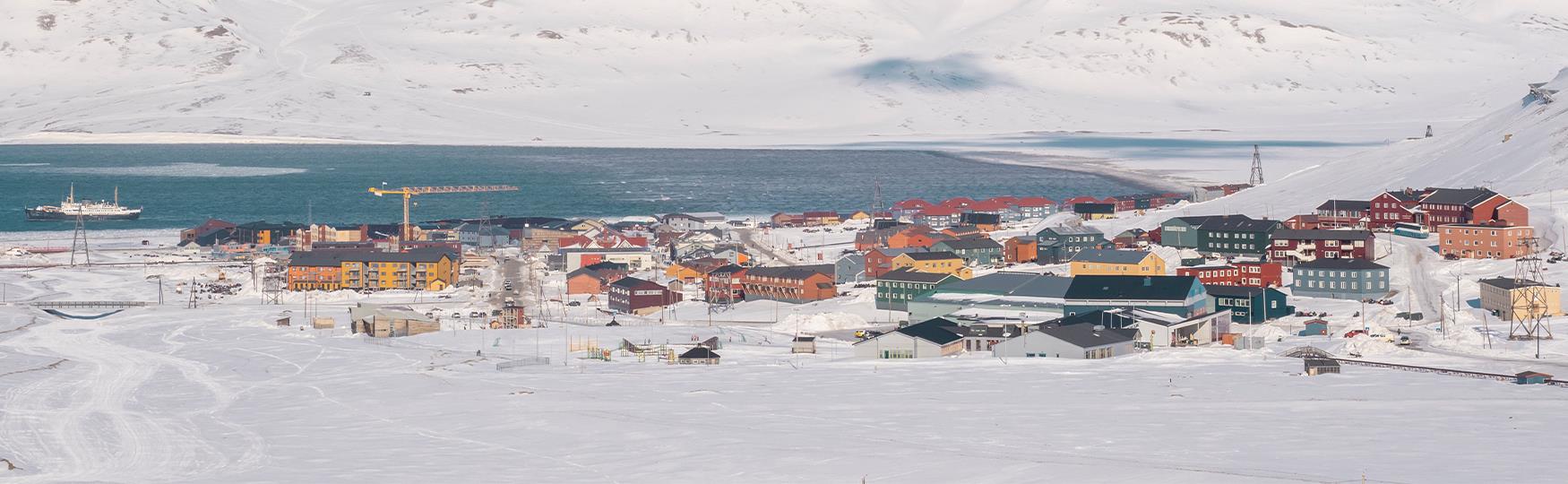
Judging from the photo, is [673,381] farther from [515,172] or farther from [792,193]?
[515,172]

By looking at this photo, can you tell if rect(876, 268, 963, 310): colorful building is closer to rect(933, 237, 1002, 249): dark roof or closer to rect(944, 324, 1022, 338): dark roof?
rect(944, 324, 1022, 338): dark roof

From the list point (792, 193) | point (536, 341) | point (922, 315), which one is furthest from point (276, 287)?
point (792, 193)

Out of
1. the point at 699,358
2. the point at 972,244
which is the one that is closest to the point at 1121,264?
the point at 972,244

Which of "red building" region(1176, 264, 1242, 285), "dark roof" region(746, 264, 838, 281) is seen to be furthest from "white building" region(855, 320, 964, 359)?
"dark roof" region(746, 264, 838, 281)

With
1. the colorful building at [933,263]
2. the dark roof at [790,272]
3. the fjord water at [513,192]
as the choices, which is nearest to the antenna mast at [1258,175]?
the fjord water at [513,192]

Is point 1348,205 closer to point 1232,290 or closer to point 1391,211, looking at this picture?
point 1391,211

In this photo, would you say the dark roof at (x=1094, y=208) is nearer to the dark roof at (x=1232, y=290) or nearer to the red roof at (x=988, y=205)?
the red roof at (x=988, y=205)
